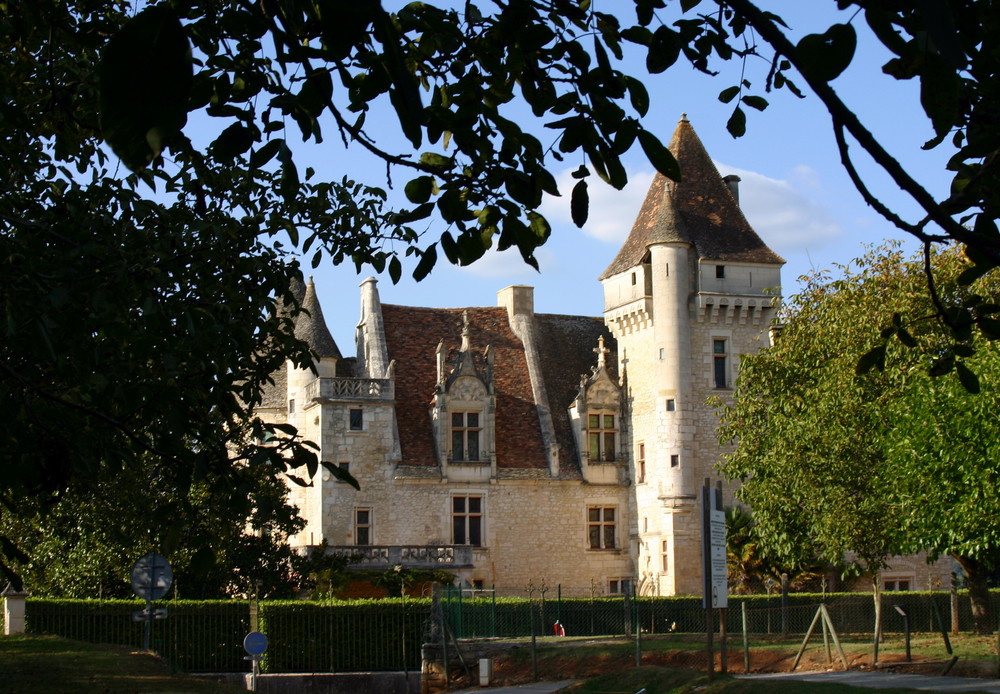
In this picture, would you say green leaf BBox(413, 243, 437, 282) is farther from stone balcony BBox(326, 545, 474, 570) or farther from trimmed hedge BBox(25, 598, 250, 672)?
stone balcony BBox(326, 545, 474, 570)

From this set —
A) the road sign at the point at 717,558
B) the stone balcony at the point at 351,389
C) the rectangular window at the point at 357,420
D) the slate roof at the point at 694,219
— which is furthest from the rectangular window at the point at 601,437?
the road sign at the point at 717,558

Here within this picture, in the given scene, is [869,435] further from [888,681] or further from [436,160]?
[436,160]

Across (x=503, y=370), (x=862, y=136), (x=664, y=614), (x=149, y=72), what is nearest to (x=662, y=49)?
(x=862, y=136)

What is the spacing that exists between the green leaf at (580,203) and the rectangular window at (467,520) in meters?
28.1

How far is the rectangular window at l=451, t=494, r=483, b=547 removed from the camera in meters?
31.9

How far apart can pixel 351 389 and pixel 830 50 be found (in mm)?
29501

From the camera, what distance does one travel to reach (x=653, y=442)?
32281 mm

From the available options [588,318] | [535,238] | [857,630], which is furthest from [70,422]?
[588,318]

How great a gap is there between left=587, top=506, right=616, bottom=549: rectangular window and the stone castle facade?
2.3 inches

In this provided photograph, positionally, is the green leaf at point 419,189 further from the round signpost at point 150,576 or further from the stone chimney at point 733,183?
the stone chimney at point 733,183

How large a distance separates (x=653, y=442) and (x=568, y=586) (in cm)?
423

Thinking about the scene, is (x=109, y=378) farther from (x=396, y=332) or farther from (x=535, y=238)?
(x=396, y=332)

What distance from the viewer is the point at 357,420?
103ft

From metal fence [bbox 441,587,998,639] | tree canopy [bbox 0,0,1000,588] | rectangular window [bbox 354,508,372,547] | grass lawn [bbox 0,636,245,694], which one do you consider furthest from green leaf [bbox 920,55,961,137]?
rectangular window [bbox 354,508,372,547]
